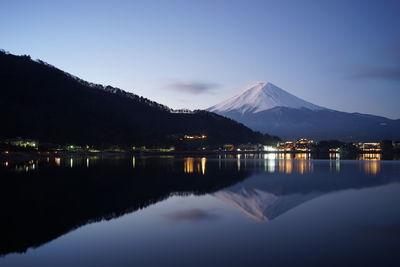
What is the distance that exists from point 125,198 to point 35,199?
260 centimetres

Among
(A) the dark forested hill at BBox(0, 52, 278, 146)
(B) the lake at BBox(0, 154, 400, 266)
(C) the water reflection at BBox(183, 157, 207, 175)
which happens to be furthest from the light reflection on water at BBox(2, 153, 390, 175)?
(A) the dark forested hill at BBox(0, 52, 278, 146)

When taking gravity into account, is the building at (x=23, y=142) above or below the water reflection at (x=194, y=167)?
above

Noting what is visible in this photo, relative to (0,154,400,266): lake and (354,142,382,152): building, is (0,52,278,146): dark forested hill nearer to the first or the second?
(354,142,382,152): building

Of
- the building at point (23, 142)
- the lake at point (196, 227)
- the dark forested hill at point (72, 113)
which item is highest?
the dark forested hill at point (72, 113)

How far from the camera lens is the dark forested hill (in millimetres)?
69500

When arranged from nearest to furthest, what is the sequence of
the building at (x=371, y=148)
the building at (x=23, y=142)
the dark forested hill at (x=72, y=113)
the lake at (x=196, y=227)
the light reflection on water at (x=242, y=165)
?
the lake at (x=196, y=227)
the light reflection on water at (x=242, y=165)
the building at (x=23, y=142)
the dark forested hill at (x=72, y=113)
the building at (x=371, y=148)

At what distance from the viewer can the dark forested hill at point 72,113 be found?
69500 millimetres

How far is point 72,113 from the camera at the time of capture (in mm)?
79688

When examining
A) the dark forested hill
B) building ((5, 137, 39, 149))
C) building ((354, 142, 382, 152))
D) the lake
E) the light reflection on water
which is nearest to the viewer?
the lake

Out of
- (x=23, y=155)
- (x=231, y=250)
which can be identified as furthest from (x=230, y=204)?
(x=23, y=155)

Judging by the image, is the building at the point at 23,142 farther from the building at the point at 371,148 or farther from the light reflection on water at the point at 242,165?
the building at the point at 371,148

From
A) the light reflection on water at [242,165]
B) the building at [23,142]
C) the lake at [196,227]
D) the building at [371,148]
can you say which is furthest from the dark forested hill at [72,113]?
the lake at [196,227]

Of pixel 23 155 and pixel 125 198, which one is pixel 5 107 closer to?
pixel 23 155

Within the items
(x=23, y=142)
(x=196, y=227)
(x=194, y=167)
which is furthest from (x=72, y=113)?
(x=196, y=227)
